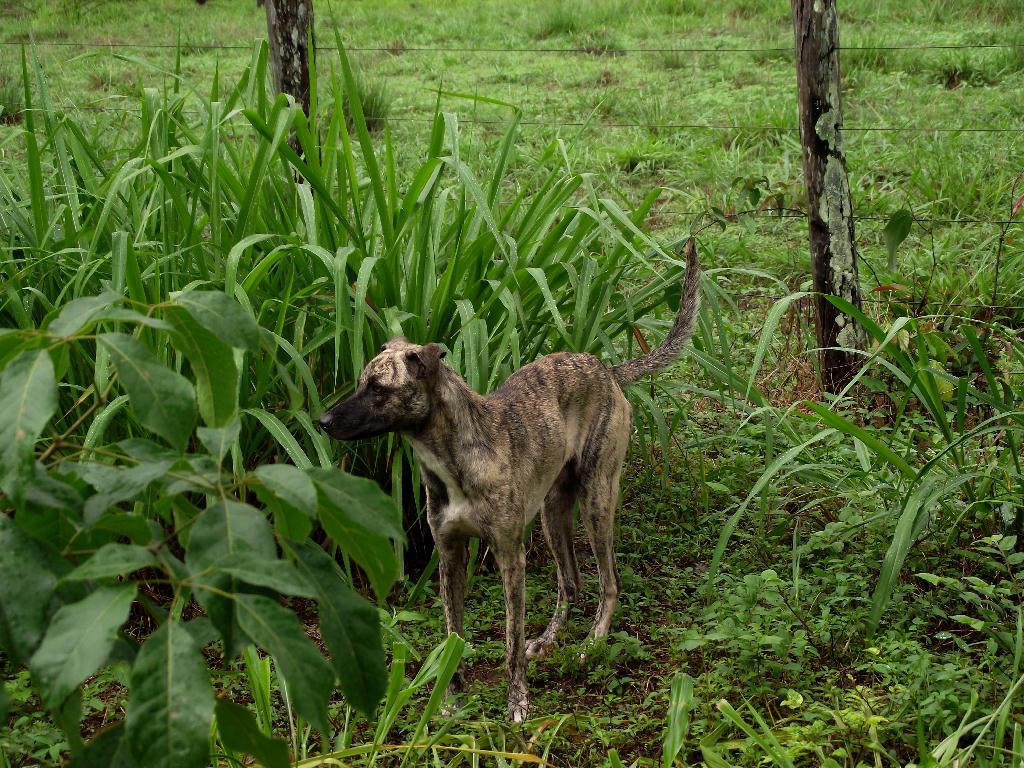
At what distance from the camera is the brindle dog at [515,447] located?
3529mm

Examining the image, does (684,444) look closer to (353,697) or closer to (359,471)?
(359,471)

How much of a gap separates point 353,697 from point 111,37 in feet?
38.2

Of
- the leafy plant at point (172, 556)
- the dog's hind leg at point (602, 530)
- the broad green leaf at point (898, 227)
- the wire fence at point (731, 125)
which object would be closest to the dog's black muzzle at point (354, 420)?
the dog's hind leg at point (602, 530)

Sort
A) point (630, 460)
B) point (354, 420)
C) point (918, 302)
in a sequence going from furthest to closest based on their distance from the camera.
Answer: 1. point (918, 302)
2. point (630, 460)
3. point (354, 420)

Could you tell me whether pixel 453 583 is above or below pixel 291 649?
below

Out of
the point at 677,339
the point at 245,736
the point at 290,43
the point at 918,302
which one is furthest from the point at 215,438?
the point at 918,302

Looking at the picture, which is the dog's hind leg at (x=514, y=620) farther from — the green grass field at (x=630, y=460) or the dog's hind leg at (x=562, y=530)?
the dog's hind leg at (x=562, y=530)

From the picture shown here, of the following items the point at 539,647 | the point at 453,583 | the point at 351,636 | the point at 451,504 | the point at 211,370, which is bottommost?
the point at 539,647

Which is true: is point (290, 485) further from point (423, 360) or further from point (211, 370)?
point (423, 360)

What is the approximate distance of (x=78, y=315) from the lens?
4.96 ft

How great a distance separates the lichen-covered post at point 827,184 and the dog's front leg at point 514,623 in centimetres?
224

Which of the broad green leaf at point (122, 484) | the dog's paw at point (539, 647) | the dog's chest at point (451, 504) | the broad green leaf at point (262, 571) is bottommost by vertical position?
the dog's paw at point (539, 647)

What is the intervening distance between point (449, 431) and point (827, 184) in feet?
8.85

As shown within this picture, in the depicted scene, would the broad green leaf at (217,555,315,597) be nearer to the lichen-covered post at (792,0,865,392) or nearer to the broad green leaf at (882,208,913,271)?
the lichen-covered post at (792,0,865,392)
